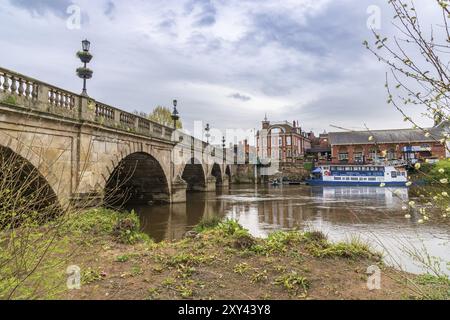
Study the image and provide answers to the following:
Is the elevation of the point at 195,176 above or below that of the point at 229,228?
above

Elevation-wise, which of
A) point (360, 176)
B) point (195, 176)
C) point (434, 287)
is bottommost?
point (434, 287)

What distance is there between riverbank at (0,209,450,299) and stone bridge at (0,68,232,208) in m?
1.18

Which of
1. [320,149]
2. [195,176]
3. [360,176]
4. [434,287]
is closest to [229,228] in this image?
[434,287]

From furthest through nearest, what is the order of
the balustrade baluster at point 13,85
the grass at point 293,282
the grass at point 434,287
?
the balustrade baluster at point 13,85
the grass at point 293,282
the grass at point 434,287

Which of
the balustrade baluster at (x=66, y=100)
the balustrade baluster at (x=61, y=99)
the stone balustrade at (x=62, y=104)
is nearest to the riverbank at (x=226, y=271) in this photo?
the stone balustrade at (x=62, y=104)

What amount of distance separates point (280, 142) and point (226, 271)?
59488 mm

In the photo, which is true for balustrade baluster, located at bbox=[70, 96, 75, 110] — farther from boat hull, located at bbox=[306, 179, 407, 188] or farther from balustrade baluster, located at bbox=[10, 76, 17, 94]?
boat hull, located at bbox=[306, 179, 407, 188]

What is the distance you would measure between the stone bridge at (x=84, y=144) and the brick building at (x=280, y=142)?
39.8 meters

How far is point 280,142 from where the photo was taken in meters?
63.4

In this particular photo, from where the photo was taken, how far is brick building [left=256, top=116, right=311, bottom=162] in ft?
205

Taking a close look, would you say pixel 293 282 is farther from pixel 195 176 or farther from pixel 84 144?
pixel 195 176

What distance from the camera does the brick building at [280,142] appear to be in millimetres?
62438

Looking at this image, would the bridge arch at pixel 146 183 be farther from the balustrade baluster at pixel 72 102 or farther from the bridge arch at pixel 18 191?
the bridge arch at pixel 18 191

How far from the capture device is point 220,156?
39719 mm
